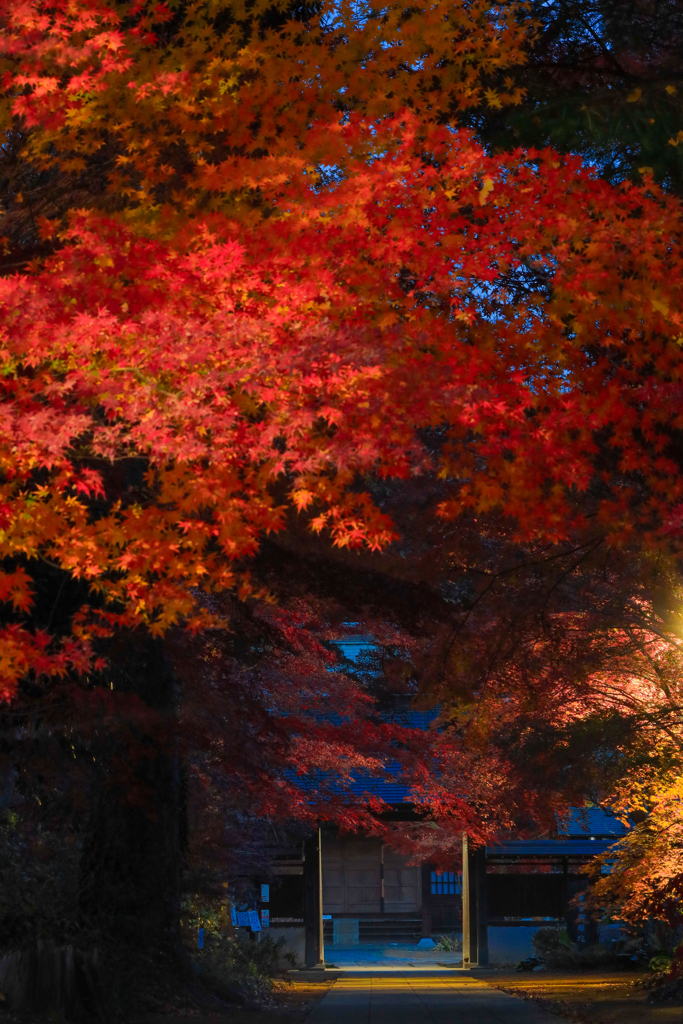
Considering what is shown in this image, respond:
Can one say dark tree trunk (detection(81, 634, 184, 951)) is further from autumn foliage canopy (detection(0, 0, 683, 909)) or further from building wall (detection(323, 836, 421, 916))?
building wall (detection(323, 836, 421, 916))

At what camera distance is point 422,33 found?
9945 mm

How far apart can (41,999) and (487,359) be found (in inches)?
340

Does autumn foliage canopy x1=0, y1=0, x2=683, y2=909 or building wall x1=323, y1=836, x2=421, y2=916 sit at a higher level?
autumn foliage canopy x1=0, y1=0, x2=683, y2=909

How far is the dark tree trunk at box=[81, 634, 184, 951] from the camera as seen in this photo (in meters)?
14.5

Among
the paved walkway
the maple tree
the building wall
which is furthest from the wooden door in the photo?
the maple tree

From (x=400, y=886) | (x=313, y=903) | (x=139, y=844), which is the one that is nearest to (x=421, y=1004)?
(x=139, y=844)

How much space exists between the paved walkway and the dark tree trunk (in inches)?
94.9

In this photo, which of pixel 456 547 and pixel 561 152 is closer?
pixel 561 152

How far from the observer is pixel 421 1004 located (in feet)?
56.4

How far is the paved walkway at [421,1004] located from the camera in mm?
15008

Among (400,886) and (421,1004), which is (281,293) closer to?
(421,1004)

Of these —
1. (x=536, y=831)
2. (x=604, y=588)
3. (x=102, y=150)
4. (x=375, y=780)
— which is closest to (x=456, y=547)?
(x=604, y=588)

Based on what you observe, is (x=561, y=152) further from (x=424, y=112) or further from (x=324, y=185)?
(x=324, y=185)

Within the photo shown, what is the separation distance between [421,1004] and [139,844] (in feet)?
17.3
